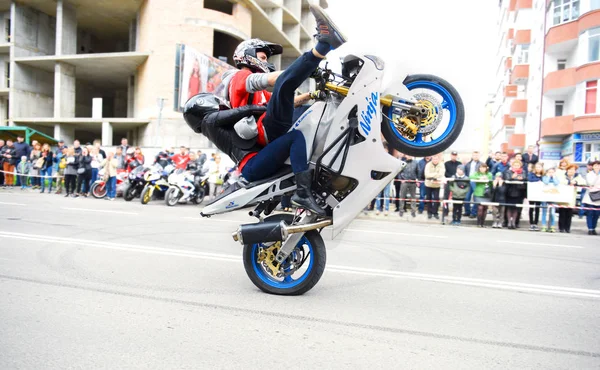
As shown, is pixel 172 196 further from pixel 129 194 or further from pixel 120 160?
pixel 120 160

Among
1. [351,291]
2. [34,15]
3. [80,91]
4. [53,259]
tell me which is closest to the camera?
[351,291]

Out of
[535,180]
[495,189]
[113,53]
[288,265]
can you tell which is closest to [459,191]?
[495,189]

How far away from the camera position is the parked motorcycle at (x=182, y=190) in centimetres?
1548

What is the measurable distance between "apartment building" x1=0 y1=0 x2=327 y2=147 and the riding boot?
2921cm

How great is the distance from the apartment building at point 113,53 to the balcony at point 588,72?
23310mm

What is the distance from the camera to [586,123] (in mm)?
27094

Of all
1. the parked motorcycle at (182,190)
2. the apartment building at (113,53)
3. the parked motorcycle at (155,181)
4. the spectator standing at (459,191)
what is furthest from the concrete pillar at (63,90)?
the spectator standing at (459,191)

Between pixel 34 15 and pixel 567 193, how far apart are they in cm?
4352

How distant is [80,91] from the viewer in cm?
4931

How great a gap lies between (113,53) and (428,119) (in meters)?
36.4

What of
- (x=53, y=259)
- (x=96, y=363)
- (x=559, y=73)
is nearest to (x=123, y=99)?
(x=559, y=73)

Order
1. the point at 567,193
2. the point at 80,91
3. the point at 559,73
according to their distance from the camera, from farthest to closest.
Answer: the point at 80,91 < the point at 559,73 < the point at 567,193

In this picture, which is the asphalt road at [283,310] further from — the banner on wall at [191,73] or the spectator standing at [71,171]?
the banner on wall at [191,73]

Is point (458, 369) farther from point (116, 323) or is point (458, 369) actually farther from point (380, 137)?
point (116, 323)
